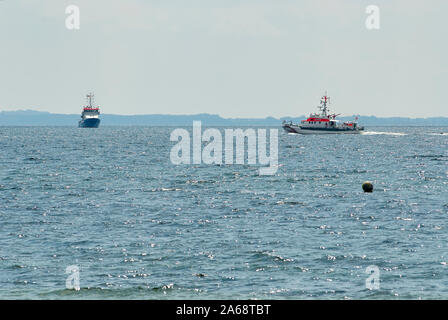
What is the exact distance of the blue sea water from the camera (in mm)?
22438

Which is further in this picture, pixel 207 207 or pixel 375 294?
pixel 207 207

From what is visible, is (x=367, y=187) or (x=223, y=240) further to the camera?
(x=367, y=187)

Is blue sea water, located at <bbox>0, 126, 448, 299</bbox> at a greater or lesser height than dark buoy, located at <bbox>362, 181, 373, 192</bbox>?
lesser

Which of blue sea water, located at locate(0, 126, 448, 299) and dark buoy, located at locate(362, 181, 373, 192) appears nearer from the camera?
blue sea water, located at locate(0, 126, 448, 299)

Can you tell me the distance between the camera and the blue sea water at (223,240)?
883 inches

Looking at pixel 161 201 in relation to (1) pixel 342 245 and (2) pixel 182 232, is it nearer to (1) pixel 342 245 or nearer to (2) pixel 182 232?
(2) pixel 182 232

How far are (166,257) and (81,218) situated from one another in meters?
12.7

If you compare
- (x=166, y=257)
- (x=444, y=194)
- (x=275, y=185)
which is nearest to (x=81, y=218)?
(x=166, y=257)

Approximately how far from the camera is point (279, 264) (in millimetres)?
25766

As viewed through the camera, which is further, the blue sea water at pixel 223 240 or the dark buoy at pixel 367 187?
the dark buoy at pixel 367 187

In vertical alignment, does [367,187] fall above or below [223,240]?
above

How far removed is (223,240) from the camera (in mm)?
30828

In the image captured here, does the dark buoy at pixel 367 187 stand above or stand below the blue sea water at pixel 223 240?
above

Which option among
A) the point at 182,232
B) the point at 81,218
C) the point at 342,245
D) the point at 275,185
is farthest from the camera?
the point at 275,185
